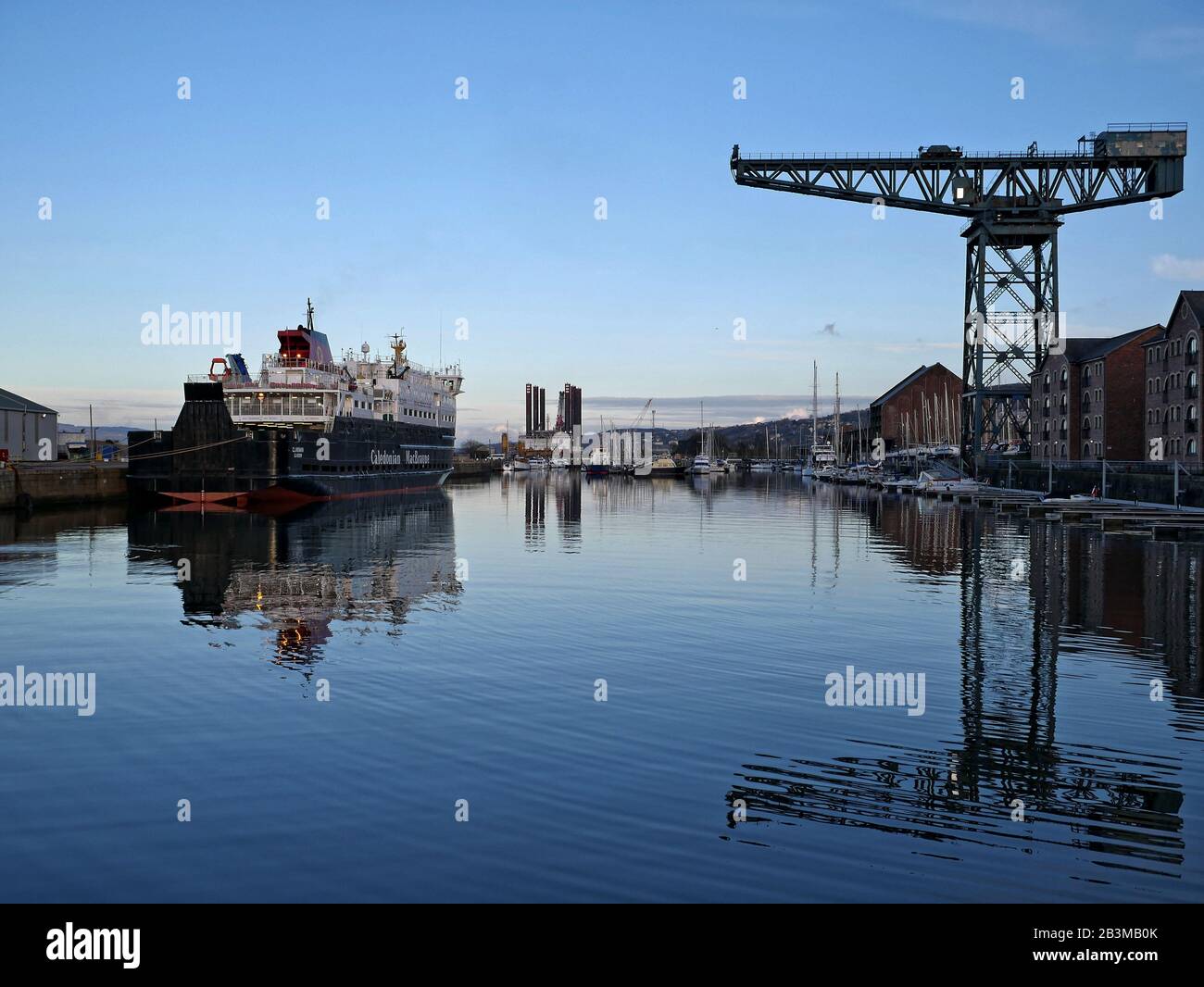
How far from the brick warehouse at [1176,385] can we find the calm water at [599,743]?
50502 millimetres

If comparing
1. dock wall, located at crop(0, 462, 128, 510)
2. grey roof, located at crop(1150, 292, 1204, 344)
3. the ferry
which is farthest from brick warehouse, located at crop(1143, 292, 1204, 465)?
dock wall, located at crop(0, 462, 128, 510)

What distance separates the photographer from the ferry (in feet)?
206

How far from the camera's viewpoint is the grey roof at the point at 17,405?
74188 mm

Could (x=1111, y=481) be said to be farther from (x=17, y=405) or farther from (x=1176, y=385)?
(x=17, y=405)

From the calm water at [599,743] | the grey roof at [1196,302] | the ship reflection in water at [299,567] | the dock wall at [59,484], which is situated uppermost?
the grey roof at [1196,302]

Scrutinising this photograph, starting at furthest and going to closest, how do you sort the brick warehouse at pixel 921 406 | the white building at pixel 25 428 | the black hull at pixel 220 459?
the brick warehouse at pixel 921 406 → the white building at pixel 25 428 → the black hull at pixel 220 459

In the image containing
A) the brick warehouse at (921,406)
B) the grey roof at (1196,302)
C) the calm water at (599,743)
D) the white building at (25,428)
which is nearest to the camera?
the calm water at (599,743)

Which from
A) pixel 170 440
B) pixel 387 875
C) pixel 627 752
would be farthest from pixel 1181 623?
pixel 170 440

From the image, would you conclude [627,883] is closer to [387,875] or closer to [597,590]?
[387,875]

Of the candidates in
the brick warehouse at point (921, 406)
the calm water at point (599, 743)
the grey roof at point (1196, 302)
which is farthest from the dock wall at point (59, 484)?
the brick warehouse at point (921, 406)

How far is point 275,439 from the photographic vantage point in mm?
63125

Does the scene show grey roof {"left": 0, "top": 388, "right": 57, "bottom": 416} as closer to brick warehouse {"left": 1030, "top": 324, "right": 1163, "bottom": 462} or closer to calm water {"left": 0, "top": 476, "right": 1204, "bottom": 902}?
calm water {"left": 0, "top": 476, "right": 1204, "bottom": 902}

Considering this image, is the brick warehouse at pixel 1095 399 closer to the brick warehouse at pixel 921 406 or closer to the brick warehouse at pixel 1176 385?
the brick warehouse at pixel 1176 385

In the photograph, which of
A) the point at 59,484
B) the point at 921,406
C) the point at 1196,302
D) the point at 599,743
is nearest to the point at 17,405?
the point at 59,484
